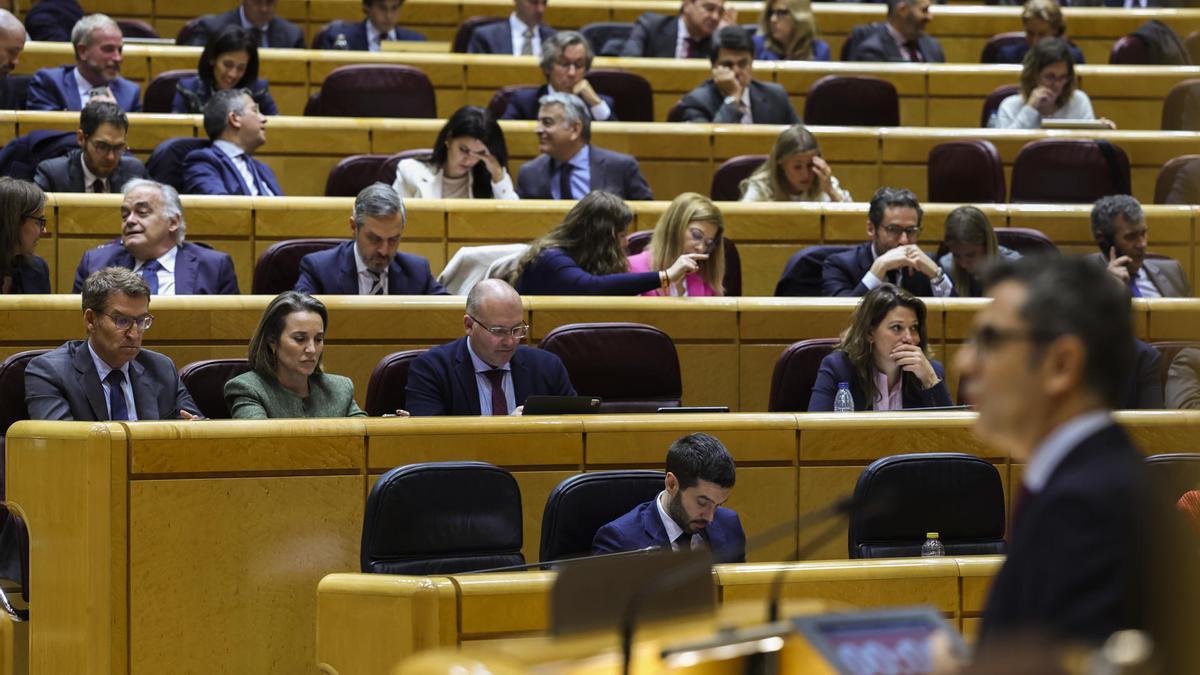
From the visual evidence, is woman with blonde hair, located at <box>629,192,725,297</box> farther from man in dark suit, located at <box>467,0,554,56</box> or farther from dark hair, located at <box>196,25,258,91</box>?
man in dark suit, located at <box>467,0,554,56</box>

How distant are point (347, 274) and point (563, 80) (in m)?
1.57

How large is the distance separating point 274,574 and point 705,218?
1616 millimetres

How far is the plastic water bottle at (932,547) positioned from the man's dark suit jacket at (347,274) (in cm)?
150

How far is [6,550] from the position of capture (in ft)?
9.95

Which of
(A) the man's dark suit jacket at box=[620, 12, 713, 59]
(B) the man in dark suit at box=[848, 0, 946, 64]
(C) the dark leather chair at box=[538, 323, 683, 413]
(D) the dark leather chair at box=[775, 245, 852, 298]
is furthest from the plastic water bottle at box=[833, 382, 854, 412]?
(B) the man in dark suit at box=[848, 0, 946, 64]

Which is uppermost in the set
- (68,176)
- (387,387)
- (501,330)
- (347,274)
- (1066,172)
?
(1066,172)

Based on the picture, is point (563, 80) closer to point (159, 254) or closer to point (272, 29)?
point (272, 29)

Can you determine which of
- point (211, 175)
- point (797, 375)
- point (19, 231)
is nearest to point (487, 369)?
point (797, 375)

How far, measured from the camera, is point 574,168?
15.8 feet

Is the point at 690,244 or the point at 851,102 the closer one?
the point at 690,244

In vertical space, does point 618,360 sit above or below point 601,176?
below

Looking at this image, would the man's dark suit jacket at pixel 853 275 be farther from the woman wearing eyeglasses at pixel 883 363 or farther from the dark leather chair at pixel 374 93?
the dark leather chair at pixel 374 93

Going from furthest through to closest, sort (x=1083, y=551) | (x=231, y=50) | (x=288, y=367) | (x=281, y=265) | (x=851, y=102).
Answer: (x=851, y=102) < (x=231, y=50) < (x=281, y=265) < (x=288, y=367) < (x=1083, y=551)

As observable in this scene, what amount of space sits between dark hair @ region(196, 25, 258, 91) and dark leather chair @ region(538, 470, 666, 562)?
2.53m
